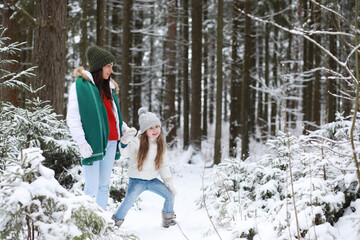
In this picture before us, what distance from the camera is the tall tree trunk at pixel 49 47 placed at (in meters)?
5.60

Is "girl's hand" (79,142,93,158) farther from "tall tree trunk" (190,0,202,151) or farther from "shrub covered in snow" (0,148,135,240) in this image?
"tall tree trunk" (190,0,202,151)

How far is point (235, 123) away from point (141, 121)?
10.1 metres

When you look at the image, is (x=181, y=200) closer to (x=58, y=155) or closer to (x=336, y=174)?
(x=58, y=155)

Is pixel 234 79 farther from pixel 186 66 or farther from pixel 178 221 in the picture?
pixel 178 221

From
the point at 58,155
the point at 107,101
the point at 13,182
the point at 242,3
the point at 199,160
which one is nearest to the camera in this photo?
the point at 13,182

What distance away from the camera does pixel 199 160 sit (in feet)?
39.0

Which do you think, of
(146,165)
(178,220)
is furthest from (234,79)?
(146,165)

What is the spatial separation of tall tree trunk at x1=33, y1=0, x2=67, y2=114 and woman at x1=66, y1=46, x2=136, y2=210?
7.82ft

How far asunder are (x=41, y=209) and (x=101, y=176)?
74.9 inches

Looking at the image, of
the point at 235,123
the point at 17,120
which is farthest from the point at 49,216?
the point at 235,123

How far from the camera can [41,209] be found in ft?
5.65

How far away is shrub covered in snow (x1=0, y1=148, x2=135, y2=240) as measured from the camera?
1650 millimetres

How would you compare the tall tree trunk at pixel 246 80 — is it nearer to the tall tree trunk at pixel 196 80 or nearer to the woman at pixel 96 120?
the tall tree trunk at pixel 196 80

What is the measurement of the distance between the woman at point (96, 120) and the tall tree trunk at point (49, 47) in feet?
7.82
